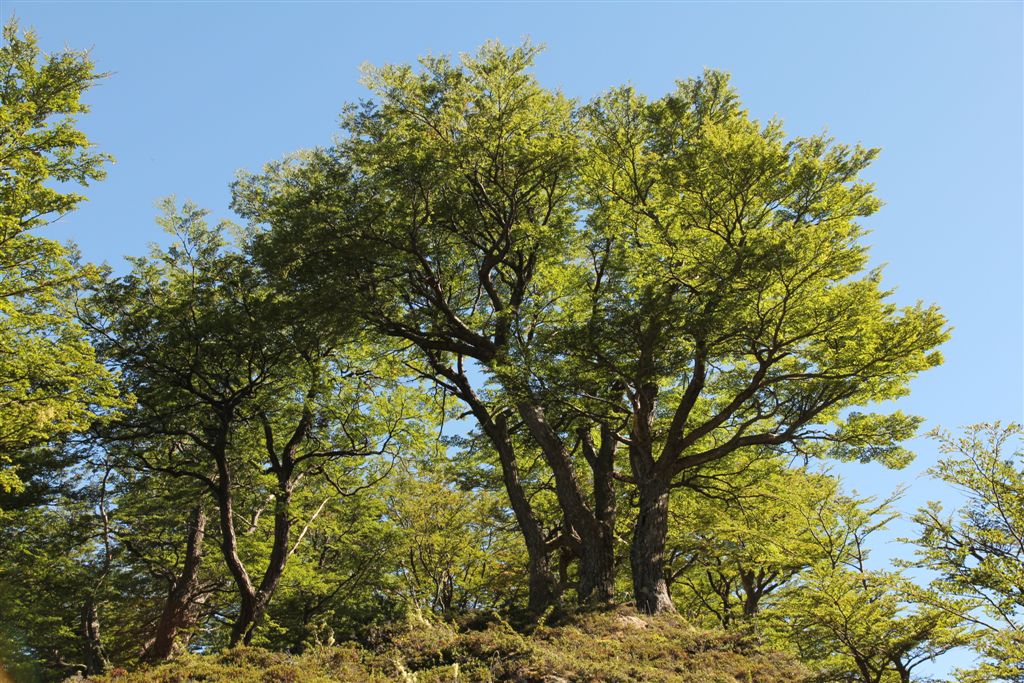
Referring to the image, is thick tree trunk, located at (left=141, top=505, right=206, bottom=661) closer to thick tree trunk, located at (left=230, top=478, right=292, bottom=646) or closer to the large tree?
thick tree trunk, located at (left=230, top=478, right=292, bottom=646)

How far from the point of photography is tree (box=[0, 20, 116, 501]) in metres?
11.3

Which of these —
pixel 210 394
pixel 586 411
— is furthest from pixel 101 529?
pixel 586 411

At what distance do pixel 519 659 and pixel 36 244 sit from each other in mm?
10089

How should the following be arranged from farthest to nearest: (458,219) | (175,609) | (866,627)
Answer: (175,609), (458,219), (866,627)

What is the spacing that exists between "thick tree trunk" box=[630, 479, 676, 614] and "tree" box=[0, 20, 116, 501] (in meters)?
9.98

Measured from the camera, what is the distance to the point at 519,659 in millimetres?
9508

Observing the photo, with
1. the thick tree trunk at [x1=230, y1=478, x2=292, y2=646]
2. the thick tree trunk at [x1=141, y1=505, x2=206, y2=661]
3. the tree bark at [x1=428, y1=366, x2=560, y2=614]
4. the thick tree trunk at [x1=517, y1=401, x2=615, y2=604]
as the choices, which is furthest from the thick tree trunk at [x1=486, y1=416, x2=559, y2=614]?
the thick tree trunk at [x1=141, y1=505, x2=206, y2=661]

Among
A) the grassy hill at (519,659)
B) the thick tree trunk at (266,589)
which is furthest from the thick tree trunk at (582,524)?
the thick tree trunk at (266,589)

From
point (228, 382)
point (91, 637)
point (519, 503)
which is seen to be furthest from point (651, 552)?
point (91, 637)

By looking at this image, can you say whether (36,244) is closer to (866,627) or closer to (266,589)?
(266,589)

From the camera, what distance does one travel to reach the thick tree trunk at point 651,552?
1241 cm

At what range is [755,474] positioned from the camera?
50.7ft

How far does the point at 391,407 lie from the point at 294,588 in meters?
9.46

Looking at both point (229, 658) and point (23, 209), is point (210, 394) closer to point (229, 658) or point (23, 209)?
point (23, 209)
